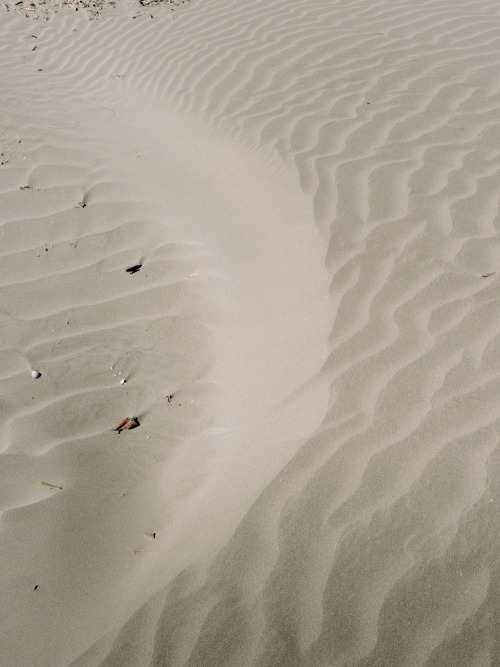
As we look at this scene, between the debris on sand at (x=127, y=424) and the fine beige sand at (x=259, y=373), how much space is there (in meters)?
0.03

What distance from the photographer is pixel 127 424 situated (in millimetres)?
2354

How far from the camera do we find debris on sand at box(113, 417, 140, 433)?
234 centimetres

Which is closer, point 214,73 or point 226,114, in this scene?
point 226,114

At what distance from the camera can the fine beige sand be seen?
159 centimetres

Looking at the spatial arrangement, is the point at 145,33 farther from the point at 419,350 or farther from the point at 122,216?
the point at 419,350

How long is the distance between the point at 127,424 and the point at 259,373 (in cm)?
61

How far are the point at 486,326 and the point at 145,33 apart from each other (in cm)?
587

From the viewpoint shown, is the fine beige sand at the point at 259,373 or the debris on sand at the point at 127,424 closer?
the fine beige sand at the point at 259,373

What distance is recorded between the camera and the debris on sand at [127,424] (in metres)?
2.34

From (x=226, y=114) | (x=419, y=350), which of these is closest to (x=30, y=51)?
(x=226, y=114)

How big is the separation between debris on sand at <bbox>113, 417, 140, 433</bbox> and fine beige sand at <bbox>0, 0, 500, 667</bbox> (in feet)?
0.11

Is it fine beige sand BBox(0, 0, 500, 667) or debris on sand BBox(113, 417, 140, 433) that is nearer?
fine beige sand BBox(0, 0, 500, 667)

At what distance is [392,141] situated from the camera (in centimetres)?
373

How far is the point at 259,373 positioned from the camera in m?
2.41
